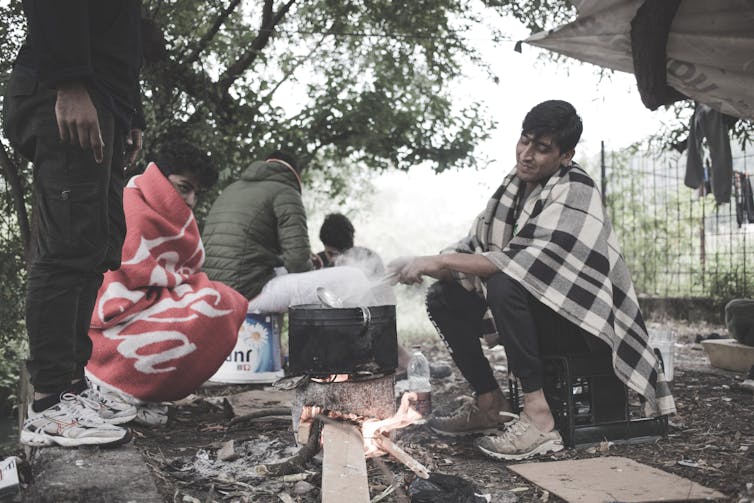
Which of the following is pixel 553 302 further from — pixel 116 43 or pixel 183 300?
pixel 116 43

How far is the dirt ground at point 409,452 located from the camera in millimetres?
2461

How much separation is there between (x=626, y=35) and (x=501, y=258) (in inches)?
65.9

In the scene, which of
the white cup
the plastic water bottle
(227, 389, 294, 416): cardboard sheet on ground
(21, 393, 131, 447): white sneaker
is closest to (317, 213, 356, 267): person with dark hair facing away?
(227, 389, 294, 416): cardboard sheet on ground

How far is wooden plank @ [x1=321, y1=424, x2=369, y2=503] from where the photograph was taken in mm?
2256

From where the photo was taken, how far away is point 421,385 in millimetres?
3775

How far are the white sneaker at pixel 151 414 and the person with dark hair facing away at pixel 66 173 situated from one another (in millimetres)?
925

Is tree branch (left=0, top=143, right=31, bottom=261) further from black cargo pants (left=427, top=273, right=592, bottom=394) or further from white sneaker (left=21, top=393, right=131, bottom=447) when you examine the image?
black cargo pants (left=427, top=273, right=592, bottom=394)

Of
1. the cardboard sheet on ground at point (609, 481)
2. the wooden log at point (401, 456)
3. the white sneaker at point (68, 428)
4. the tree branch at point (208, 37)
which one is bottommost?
the cardboard sheet on ground at point (609, 481)

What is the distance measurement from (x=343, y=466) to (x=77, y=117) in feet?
5.36

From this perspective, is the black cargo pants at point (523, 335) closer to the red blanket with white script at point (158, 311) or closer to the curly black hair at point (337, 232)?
the red blanket with white script at point (158, 311)

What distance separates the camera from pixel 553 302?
3.01 metres

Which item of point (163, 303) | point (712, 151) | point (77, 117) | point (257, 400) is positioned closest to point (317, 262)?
point (257, 400)

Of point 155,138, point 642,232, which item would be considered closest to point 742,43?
point 155,138

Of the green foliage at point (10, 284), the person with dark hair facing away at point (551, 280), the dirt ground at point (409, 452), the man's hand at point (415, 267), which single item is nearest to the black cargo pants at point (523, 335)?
the person with dark hair facing away at point (551, 280)
